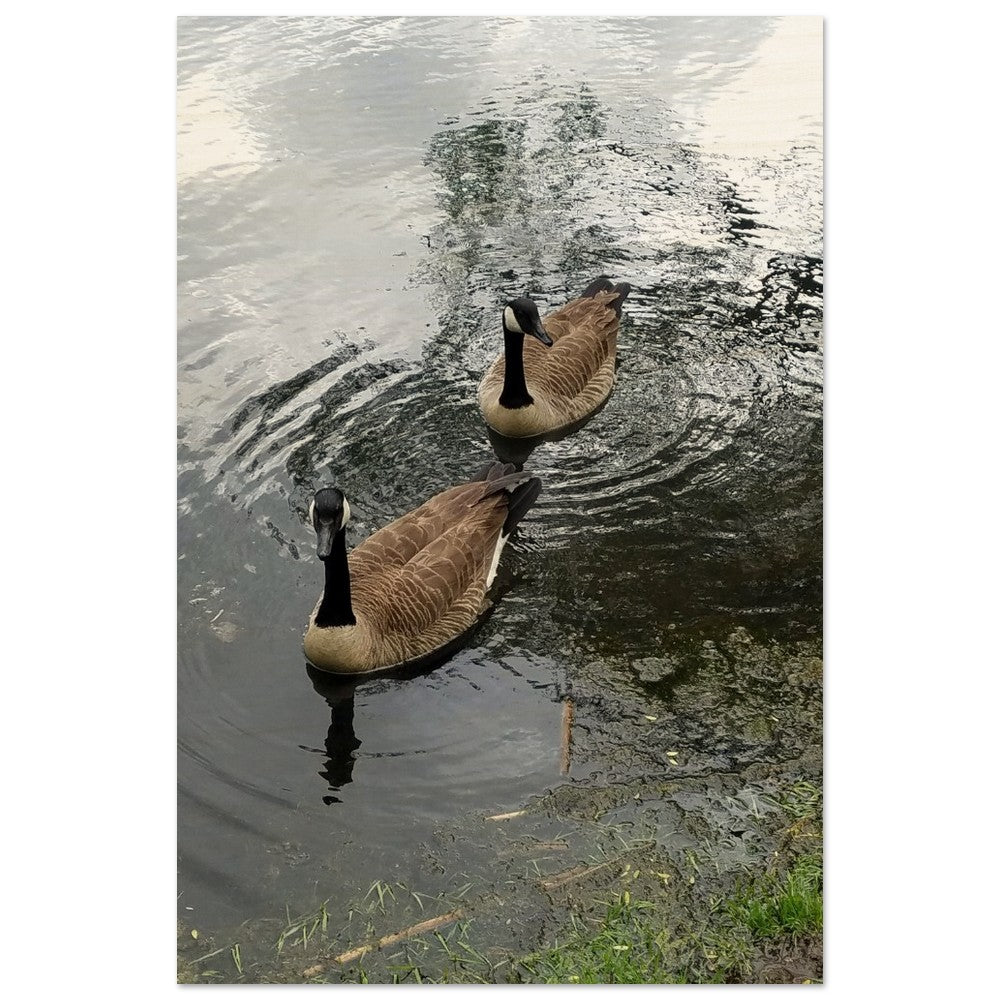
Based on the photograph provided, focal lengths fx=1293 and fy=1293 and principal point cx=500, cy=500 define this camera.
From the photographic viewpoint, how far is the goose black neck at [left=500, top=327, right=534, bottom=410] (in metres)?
9.46

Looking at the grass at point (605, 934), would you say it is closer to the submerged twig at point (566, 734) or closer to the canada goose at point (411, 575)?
the submerged twig at point (566, 734)

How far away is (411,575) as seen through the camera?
7.54 meters

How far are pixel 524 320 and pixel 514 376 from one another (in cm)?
42

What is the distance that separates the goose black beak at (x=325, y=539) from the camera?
6629 mm

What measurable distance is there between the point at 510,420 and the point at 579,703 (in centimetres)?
311

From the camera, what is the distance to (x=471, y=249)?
1041 cm

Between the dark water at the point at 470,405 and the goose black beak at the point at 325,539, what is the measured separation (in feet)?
3.31

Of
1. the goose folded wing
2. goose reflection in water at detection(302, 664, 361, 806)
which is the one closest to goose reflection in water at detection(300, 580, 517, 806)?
goose reflection in water at detection(302, 664, 361, 806)

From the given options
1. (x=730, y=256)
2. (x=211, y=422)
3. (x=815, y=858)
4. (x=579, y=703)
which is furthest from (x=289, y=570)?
(x=730, y=256)

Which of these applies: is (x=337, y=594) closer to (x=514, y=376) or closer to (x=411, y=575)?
(x=411, y=575)

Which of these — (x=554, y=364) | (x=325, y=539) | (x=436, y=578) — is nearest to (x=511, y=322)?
(x=554, y=364)

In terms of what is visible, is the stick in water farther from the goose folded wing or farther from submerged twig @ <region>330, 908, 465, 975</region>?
the goose folded wing

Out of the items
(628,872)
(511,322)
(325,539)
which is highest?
(325,539)

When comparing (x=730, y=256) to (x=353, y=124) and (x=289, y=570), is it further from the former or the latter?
(x=289, y=570)
